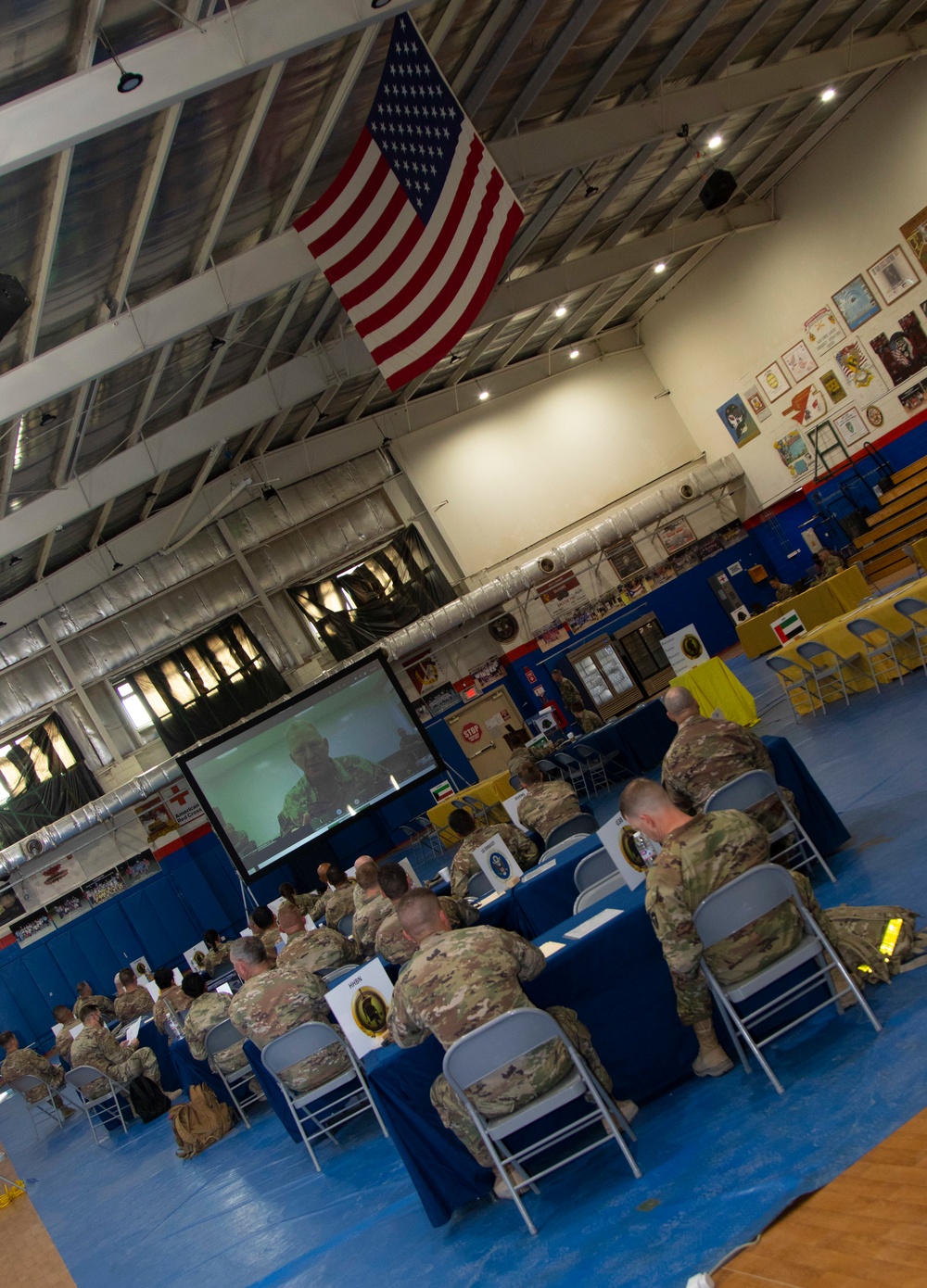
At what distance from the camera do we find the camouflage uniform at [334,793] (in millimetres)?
14977

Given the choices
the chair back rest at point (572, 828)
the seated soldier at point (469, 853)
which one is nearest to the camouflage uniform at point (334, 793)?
the chair back rest at point (572, 828)

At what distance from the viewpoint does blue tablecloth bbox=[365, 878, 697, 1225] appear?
14.3 ft

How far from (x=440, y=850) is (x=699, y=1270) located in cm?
1587

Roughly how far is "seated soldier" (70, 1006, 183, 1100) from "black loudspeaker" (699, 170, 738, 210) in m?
13.6

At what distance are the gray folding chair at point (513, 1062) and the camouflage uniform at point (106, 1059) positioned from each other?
7.11 m

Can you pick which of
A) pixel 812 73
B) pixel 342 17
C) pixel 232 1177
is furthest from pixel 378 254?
pixel 812 73

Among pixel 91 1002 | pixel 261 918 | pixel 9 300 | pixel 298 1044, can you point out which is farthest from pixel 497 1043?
pixel 91 1002

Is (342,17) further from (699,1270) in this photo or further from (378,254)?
(699,1270)

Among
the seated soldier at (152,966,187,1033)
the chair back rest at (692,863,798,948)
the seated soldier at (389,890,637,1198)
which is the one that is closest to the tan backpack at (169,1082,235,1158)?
the seated soldier at (152,966,187,1033)

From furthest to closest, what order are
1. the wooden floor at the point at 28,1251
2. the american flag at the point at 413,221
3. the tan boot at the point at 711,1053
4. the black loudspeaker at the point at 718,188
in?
1. the black loudspeaker at the point at 718,188
2. the american flag at the point at 413,221
3. the wooden floor at the point at 28,1251
4. the tan boot at the point at 711,1053

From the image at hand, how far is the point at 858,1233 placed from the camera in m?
2.73

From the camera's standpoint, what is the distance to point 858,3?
579 inches

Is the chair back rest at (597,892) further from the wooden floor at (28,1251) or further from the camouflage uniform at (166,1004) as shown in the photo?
the camouflage uniform at (166,1004)

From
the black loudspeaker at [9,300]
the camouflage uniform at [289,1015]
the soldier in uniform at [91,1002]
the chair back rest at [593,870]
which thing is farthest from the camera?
the soldier in uniform at [91,1002]
